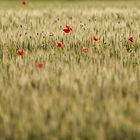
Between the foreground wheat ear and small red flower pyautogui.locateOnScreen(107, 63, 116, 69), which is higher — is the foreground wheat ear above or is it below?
below

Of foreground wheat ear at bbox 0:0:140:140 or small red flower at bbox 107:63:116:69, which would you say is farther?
small red flower at bbox 107:63:116:69

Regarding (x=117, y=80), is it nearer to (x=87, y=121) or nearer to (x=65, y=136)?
(x=87, y=121)

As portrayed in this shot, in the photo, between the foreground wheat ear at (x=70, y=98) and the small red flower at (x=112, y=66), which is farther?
the small red flower at (x=112, y=66)

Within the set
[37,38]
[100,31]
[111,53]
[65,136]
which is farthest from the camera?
[100,31]

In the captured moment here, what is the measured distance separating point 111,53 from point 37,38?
50.7 inches

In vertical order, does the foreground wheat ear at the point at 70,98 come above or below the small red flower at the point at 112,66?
below

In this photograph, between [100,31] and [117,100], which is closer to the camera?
[117,100]

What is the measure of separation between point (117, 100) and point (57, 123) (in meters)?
0.52

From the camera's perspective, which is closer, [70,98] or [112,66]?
[70,98]

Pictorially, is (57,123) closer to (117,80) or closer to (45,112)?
(45,112)

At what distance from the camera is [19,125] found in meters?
2.26

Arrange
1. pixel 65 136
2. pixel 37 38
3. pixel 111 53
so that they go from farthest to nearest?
pixel 37 38
pixel 111 53
pixel 65 136

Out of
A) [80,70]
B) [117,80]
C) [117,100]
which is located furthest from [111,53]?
[117,100]

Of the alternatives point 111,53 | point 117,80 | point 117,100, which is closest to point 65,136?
point 117,100
